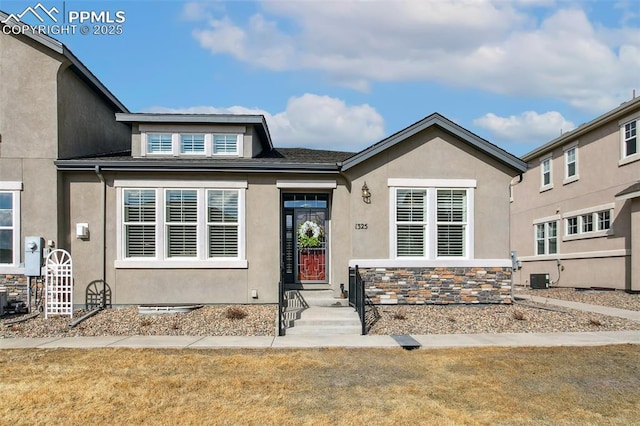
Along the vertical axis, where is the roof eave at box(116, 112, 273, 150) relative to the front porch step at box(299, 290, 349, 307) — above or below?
above

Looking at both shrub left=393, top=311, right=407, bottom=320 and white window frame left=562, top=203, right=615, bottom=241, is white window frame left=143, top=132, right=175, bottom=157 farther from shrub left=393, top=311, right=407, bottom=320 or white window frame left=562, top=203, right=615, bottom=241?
white window frame left=562, top=203, right=615, bottom=241

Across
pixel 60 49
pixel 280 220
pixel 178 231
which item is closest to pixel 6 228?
pixel 178 231

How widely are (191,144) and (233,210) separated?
8.07 ft

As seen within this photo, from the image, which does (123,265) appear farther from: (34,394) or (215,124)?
(34,394)

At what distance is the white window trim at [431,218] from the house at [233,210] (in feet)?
0.09

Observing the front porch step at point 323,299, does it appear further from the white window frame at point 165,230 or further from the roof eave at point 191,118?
the roof eave at point 191,118

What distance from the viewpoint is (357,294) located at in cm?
1129

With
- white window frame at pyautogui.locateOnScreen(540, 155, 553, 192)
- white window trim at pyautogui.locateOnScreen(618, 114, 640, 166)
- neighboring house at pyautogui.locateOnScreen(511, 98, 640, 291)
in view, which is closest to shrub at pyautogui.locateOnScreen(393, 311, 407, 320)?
neighboring house at pyautogui.locateOnScreen(511, 98, 640, 291)

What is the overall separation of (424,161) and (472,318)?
162 inches

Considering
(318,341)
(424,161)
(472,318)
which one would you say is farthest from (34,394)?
(424,161)

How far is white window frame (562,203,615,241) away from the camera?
18.3 m

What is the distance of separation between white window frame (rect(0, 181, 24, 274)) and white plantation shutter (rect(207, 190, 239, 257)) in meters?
4.62

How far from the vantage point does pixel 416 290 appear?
41.3 feet

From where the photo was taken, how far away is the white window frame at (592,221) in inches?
719
